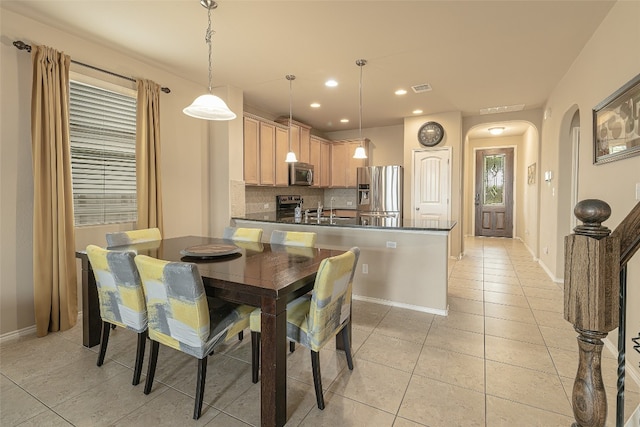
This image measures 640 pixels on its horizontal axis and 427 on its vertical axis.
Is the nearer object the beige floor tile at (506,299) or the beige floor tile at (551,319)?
the beige floor tile at (551,319)

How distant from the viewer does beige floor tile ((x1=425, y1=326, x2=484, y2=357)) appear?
2.50m

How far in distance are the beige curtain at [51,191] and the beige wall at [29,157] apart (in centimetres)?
14

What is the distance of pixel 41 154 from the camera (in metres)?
2.69

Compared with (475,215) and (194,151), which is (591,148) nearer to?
(194,151)

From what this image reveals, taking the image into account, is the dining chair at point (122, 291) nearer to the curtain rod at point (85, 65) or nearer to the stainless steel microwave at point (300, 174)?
the curtain rod at point (85, 65)

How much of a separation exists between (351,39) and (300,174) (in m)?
2.94

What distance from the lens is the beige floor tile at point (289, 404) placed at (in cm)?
175

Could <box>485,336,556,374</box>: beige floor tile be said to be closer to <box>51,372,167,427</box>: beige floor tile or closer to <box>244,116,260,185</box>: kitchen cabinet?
<box>51,372,167,427</box>: beige floor tile

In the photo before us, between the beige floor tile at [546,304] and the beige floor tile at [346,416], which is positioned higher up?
the beige floor tile at [546,304]

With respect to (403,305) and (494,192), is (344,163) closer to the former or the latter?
(403,305)

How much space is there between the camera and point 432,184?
5.86 metres

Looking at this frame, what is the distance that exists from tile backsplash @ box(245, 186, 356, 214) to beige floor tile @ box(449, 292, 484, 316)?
11.0 ft

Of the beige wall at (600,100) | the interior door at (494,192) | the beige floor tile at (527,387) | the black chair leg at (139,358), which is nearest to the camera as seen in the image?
the beige floor tile at (527,387)

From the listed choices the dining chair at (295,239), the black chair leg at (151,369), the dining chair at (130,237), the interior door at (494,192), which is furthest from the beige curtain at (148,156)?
the interior door at (494,192)
